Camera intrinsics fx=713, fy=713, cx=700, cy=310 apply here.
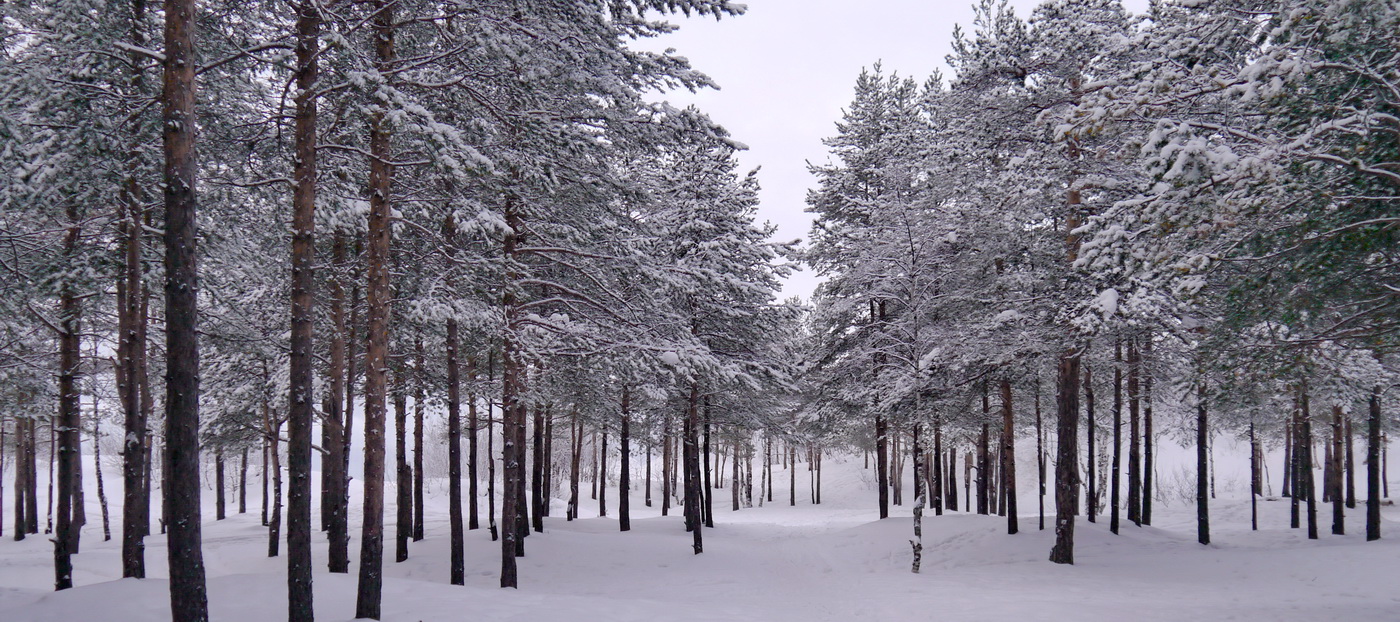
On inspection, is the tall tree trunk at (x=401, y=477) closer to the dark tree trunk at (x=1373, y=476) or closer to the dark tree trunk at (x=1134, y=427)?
the dark tree trunk at (x=1134, y=427)

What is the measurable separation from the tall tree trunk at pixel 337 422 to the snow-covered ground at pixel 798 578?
43.2 inches

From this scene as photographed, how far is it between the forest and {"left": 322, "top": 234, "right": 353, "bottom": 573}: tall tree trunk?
4.0 inches

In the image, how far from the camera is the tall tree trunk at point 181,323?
642 centimetres

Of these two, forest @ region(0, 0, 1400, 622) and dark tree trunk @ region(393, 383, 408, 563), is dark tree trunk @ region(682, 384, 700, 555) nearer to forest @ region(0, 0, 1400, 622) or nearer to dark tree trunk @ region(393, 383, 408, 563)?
forest @ region(0, 0, 1400, 622)

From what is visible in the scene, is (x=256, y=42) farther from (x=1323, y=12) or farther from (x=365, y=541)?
(x=1323, y=12)

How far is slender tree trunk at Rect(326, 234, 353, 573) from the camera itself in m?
10.5

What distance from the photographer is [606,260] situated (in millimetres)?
13258

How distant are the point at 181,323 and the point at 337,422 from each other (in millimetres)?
4112

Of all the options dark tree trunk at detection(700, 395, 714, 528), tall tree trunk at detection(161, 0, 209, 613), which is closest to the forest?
tall tree trunk at detection(161, 0, 209, 613)

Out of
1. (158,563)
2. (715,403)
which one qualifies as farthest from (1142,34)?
(158,563)

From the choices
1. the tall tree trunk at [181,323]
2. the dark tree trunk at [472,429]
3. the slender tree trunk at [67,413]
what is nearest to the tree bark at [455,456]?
the dark tree trunk at [472,429]

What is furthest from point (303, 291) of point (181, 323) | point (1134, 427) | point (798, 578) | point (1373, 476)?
point (1373, 476)

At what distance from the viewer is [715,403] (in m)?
24.4

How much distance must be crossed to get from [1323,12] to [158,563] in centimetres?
2769
